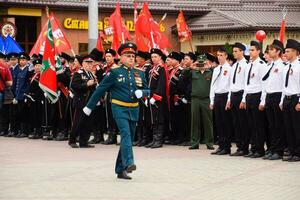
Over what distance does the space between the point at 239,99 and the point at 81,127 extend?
12.9ft

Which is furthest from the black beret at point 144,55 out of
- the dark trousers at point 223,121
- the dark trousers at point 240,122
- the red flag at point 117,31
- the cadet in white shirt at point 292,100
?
the cadet in white shirt at point 292,100

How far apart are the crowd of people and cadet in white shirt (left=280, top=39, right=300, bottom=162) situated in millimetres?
18

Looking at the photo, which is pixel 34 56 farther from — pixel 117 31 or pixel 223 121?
pixel 223 121

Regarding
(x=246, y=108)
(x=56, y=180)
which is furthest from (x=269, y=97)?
(x=56, y=180)

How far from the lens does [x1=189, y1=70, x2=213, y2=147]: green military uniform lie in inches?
640

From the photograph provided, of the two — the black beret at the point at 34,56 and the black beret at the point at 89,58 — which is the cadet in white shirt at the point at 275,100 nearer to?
the black beret at the point at 89,58

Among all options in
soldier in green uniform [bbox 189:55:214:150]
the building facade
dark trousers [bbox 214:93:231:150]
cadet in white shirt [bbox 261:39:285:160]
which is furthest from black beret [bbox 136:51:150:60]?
the building facade

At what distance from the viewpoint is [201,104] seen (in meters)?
16.4

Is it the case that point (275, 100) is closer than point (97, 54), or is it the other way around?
point (275, 100)

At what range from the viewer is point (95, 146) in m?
17.3

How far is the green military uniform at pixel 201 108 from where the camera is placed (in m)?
16.3

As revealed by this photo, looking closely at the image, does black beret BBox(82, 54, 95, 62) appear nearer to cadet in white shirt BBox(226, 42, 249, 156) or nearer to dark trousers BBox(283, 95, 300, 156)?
cadet in white shirt BBox(226, 42, 249, 156)

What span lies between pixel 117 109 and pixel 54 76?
23.5 ft

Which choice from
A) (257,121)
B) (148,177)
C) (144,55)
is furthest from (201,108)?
(148,177)
